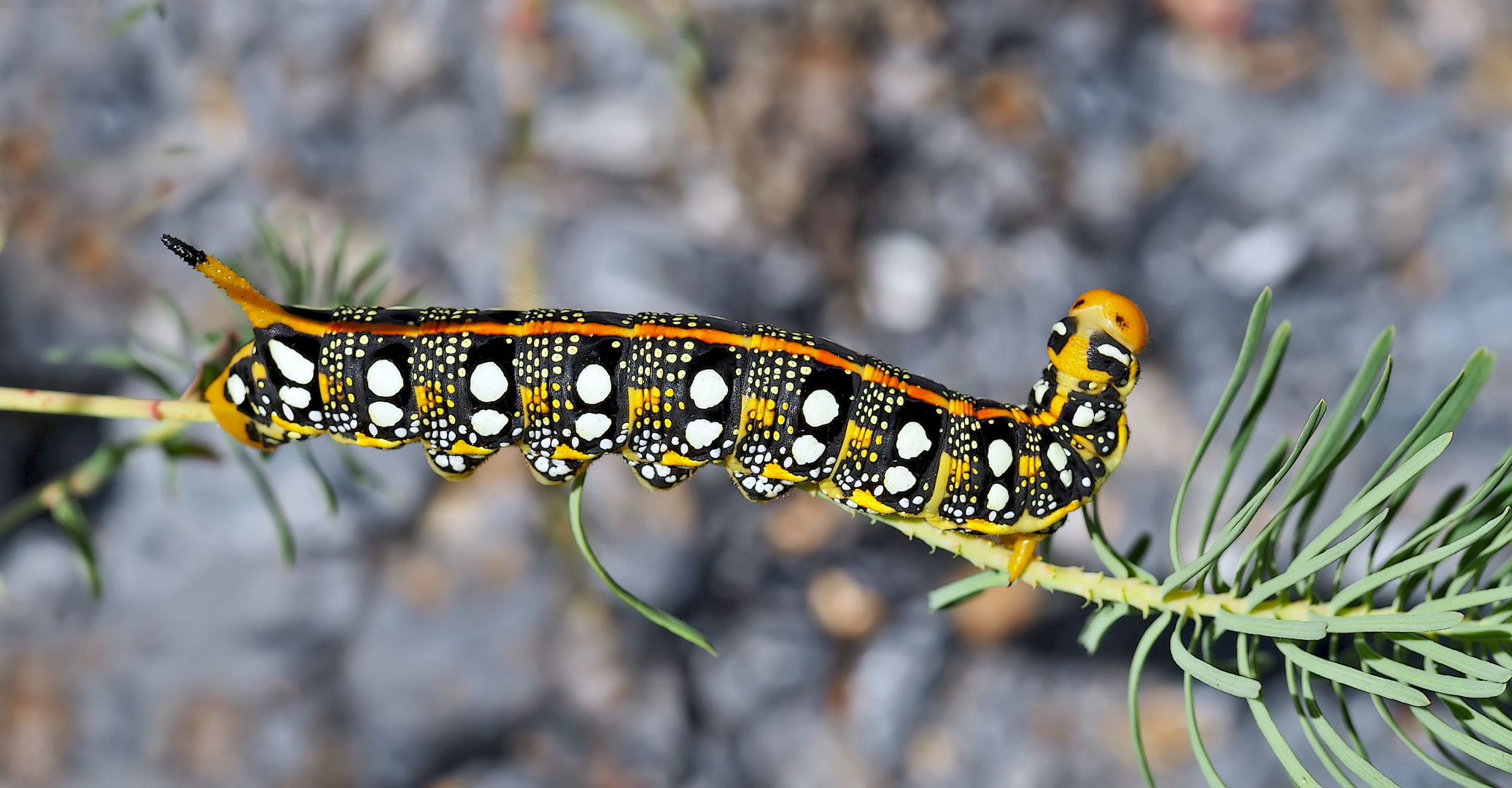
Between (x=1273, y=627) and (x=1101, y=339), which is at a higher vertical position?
(x=1101, y=339)

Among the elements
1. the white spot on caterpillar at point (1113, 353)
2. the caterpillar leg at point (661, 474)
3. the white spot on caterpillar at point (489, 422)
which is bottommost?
the caterpillar leg at point (661, 474)

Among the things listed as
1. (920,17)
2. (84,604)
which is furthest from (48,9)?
(920,17)

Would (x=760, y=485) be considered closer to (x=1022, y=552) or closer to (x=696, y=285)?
(x=1022, y=552)

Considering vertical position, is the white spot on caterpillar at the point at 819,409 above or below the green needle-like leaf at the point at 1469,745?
above

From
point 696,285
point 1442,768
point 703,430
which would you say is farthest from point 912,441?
point 696,285

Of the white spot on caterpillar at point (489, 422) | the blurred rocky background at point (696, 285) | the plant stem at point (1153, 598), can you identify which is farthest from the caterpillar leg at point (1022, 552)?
the blurred rocky background at point (696, 285)

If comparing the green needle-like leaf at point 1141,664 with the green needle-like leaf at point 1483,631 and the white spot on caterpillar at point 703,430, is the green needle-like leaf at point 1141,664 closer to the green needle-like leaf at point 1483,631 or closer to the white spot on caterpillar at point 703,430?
the green needle-like leaf at point 1483,631
